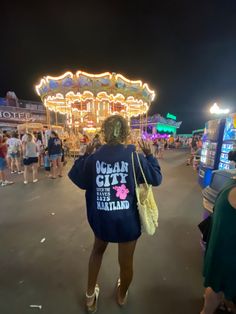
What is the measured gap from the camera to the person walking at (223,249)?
0.96 metres

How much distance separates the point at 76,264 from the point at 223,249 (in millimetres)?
1627

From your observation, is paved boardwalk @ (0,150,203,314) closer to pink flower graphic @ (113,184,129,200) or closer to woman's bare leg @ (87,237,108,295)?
woman's bare leg @ (87,237,108,295)

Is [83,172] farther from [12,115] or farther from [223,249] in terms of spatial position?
[12,115]

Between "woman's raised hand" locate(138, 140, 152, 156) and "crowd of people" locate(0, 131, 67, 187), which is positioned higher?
"woman's raised hand" locate(138, 140, 152, 156)

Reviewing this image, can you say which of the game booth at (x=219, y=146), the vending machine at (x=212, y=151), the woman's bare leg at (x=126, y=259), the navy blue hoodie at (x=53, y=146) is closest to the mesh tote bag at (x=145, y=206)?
the woman's bare leg at (x=126, y=259)

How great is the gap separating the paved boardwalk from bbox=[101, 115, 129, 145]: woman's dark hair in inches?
57.1

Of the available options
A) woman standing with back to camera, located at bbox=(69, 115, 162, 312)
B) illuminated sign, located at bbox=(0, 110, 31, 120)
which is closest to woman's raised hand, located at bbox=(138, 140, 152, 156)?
woman standing with back to camera, located at bbox=(69, 115, 162, 312)

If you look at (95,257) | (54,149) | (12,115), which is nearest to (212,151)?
(95,257)

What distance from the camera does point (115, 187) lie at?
1.20 m

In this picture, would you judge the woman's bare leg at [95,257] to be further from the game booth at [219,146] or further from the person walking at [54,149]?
the person walking at [54,149]

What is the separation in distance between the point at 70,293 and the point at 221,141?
4.82 m

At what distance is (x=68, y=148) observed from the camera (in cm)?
1090

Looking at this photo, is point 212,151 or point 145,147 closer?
point 145,147

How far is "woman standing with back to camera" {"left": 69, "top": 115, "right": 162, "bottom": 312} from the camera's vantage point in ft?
3.90
